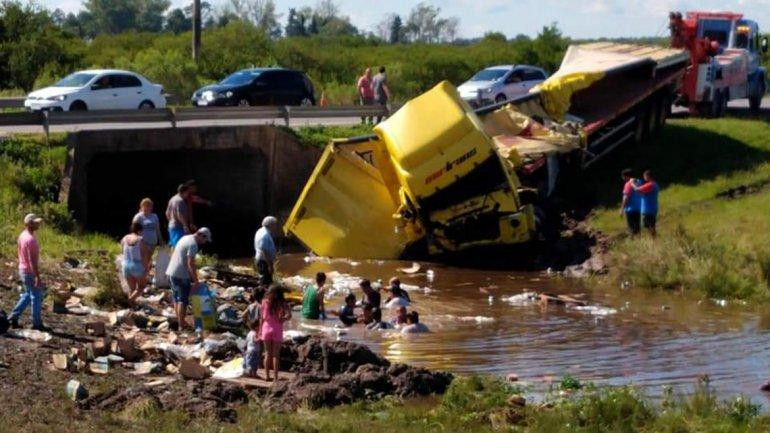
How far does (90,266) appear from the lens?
72.1 ft

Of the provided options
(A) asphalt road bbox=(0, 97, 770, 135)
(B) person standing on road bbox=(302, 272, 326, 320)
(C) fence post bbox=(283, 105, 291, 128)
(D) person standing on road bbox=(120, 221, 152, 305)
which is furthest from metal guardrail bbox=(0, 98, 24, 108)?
(D) person standing on road bbox=(120, 221, 152, 305)

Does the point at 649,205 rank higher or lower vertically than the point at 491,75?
lower

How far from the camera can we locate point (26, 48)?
165 ft

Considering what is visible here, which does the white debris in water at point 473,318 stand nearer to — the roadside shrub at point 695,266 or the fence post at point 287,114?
the roadside shrub at point 695,266

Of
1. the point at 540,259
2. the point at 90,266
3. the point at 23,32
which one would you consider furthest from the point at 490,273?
the point at 23,32

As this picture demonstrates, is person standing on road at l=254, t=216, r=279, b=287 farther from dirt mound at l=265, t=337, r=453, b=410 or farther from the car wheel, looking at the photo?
the car wheel

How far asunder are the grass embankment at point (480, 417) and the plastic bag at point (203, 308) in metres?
4.02

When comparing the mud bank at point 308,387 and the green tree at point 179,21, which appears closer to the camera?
the mud bank at point 308,387

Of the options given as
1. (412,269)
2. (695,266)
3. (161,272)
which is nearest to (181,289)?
(161,272)

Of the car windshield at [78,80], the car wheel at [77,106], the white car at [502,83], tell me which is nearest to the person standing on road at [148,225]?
the car wheel at [77,106]

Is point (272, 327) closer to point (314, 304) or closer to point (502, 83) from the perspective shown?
point (314, 304)

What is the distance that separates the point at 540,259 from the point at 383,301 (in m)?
5.55

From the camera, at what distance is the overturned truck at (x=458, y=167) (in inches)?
990

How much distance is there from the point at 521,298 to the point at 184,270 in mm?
7204
